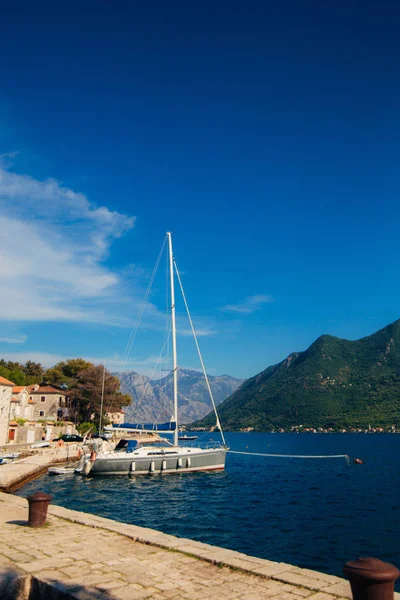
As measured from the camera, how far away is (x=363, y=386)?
18075 cm

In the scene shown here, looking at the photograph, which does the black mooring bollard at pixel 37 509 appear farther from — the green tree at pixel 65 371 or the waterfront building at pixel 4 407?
the green tree at pixel 65 371

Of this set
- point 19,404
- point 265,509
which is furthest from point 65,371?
point 265,509

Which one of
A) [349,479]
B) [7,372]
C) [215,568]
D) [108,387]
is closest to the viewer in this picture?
[215,568]

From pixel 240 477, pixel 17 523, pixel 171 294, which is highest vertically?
pixel 171 294

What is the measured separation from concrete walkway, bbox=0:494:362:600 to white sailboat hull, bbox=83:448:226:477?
25.7 metres

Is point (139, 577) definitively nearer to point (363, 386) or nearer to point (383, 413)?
point (383, 413)

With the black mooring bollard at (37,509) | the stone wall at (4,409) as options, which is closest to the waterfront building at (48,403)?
the stone wall at (4,409)

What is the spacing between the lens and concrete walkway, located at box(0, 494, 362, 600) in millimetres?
6805

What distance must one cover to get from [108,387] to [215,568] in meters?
75.6

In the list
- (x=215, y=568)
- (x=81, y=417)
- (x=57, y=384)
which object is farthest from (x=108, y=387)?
(x=215, y=568)

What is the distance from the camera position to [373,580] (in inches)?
195

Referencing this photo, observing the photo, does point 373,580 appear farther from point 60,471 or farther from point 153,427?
point 153,427

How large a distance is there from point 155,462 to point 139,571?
29.8 metres

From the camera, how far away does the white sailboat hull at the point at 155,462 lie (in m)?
35.1
